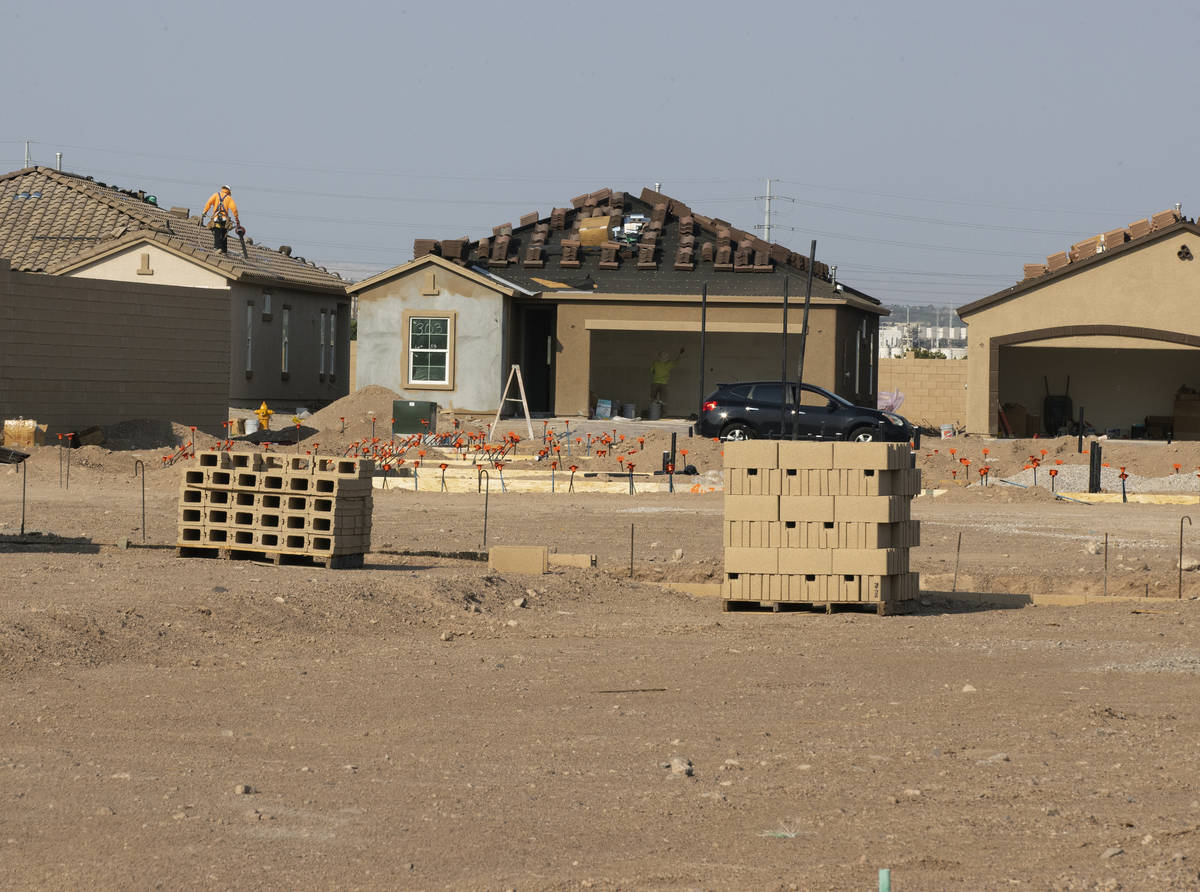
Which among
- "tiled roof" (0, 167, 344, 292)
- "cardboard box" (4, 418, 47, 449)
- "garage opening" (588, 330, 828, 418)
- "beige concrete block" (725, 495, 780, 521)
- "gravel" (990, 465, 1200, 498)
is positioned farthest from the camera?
"garage opening" (588, 330, 828, 418)

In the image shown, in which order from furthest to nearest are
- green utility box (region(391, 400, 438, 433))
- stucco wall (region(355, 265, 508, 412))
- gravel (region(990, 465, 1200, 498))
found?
stucco wall (region(355, 265, 508, 412)), green utility box (region(391, 400, 438, 433)), gravel (region(990, 465, 1200, 498))

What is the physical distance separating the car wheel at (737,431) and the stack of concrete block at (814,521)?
15.8m

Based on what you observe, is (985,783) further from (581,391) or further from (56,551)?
(581,391)

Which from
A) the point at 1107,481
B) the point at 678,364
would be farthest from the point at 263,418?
the point at 1107,481

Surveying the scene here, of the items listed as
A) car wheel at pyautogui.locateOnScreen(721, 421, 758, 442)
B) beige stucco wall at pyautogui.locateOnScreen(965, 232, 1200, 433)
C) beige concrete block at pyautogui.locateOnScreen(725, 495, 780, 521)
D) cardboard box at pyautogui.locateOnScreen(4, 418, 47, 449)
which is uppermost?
beige stucco wall at pyautogui.locateOnScreen(965, 232, 1200, 433)

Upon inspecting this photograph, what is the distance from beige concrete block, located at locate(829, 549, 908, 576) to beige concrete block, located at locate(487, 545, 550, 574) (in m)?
2.95

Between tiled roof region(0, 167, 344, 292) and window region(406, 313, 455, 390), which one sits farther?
tiled roof region(0, 167, 344, 292)

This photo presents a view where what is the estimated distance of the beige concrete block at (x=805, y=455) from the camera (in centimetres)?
1402

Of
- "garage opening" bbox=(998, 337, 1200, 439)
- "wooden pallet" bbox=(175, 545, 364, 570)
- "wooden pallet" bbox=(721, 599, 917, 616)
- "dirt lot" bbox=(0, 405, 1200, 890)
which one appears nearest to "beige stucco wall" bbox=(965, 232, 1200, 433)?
"garage opening" bbox=(998, 337, 1200, 439)

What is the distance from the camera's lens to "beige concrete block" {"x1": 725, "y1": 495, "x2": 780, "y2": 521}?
1416 cm

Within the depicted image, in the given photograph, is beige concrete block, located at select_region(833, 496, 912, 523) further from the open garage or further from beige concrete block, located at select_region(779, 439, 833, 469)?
the open garage

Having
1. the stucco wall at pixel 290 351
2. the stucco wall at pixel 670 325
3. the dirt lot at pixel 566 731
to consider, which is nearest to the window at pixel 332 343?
the stucco wall at pixel 290 351

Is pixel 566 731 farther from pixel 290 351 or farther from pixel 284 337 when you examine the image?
pixel 290 351

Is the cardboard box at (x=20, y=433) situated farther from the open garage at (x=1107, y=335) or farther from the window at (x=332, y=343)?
the open garage at (x=1107, y=335)
